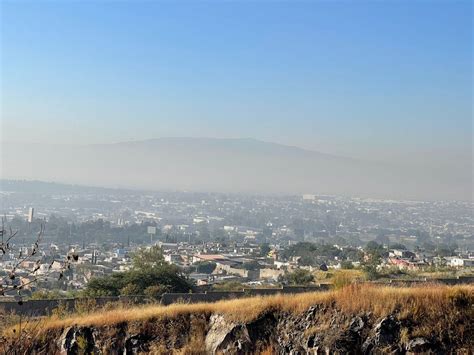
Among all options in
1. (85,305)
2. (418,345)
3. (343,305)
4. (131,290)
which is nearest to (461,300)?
(418,345)

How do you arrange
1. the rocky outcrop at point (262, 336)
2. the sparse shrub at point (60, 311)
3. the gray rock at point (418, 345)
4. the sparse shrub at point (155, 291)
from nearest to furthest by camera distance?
the gray rock at point (418, 345), the rocky outcrop at point (262, 336), the sparse shrub at point (60, 311), the sparse shrub at point (155, 291)

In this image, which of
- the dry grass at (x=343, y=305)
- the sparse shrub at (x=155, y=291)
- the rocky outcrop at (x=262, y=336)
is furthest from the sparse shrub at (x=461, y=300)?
the sparse shrub at (x=155, y=291)

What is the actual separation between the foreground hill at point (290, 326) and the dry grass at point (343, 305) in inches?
0.6

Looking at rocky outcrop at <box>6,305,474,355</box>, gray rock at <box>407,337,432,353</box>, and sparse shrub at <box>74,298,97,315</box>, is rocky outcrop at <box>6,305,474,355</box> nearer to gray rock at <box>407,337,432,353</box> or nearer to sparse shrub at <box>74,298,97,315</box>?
gray rock at <box>407,337,432,353</box>

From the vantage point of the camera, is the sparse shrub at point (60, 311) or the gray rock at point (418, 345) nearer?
the gray rock at point (418, 345)

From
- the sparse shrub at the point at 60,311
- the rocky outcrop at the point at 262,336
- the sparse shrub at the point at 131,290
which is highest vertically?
the rocky outcrop at the point at 262,336

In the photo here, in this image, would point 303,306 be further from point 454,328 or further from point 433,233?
point 433,233

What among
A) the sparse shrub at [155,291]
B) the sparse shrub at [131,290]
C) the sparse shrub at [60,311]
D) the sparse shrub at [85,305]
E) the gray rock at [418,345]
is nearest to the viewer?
the gray rock at [418,345]

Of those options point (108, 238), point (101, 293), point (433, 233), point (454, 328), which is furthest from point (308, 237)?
point (454, 328)

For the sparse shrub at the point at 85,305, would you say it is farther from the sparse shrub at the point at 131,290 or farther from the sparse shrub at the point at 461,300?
the sparse shrub at the point at 461,300

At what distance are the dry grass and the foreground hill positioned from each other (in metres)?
0.02

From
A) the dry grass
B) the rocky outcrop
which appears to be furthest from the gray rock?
the dry grass

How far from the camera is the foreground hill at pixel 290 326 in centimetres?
883

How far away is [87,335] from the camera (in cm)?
1045
